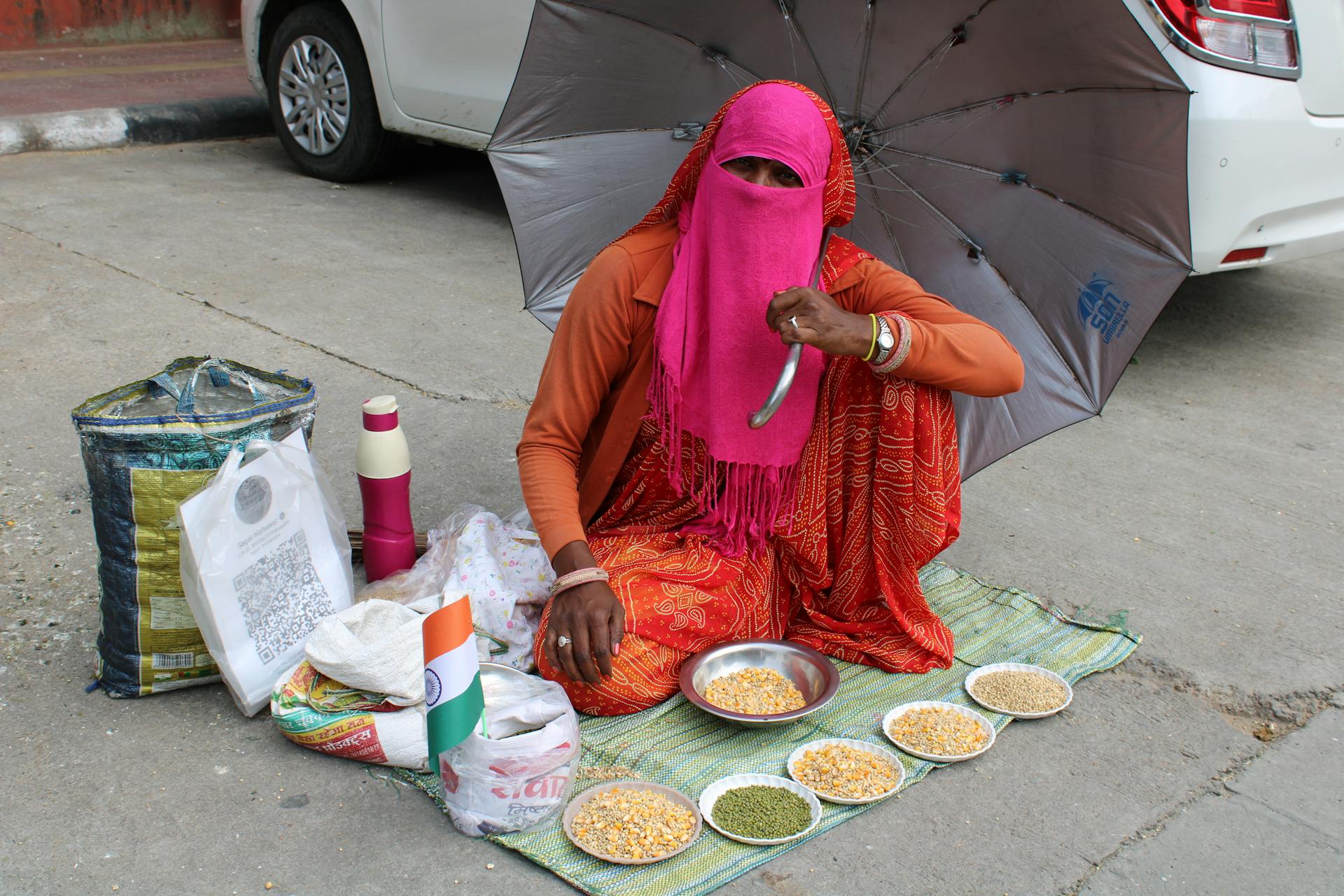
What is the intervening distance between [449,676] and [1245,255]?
3.41 metres

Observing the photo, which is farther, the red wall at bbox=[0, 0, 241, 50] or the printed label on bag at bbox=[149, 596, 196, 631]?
the red wall at bbox=[0, 0, 241, 50]

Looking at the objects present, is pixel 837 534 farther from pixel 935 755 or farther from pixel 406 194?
pixel 406 194

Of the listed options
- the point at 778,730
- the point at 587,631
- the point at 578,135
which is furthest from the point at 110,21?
the point at 778,730

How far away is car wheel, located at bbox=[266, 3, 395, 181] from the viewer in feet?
19.8

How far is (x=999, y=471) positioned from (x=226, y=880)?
2.64m

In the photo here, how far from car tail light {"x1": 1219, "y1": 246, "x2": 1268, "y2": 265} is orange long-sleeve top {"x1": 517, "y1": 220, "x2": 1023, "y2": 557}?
2.05 m

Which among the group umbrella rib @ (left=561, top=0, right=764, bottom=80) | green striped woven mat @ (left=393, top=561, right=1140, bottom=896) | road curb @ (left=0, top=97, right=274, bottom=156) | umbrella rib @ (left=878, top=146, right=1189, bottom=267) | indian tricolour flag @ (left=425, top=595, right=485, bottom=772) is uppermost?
umbrella rib @ (left=561, top=0, right=764, bottom=80)

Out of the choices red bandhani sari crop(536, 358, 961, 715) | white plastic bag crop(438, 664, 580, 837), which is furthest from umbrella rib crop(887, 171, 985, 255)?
white plastic bag crop(438, 664, 580, 837)

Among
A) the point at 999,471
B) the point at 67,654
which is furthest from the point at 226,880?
the point at 999,471

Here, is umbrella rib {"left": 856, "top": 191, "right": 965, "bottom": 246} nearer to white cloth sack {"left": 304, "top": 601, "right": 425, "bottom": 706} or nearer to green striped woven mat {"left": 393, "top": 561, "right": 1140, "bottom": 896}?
green striped woven mat {"left": 393, "top": 561, "right": 1140, "bottom": 896}

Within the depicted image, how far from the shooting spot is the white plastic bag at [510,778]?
A: 207cm

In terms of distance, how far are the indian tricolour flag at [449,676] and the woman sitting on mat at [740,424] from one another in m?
0.32

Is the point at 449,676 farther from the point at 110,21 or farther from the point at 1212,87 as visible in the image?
the point at 110,21

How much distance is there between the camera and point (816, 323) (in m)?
2.25
